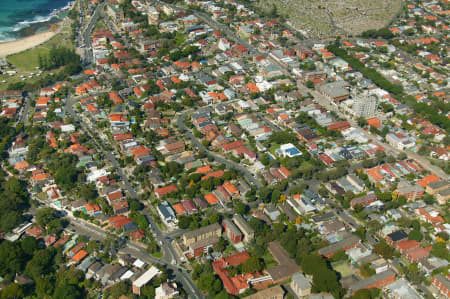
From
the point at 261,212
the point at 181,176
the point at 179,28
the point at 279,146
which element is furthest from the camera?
the point at 179,28

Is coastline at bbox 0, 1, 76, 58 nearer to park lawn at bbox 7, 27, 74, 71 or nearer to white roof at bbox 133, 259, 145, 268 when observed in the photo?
park lawn at bbox 7, 27, 74, 71

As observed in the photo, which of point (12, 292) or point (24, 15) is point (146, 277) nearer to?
point (12, 292)

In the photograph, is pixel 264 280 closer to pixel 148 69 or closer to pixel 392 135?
pixel 392 135

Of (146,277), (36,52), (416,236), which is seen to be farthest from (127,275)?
(36,52)

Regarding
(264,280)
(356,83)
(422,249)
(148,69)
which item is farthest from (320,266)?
(148,69)

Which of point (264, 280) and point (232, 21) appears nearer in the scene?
point (264, 280)

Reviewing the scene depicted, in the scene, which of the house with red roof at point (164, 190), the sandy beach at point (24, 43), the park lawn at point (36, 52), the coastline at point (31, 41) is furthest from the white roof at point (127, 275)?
the sandy beach at point (24, 43)
